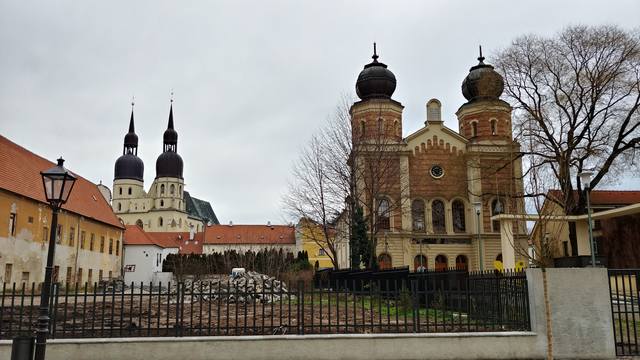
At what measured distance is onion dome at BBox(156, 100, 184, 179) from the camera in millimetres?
101062

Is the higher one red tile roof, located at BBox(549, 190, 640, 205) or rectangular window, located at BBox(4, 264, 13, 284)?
red tile roof, located at BBox(549, 190, 640, 205)

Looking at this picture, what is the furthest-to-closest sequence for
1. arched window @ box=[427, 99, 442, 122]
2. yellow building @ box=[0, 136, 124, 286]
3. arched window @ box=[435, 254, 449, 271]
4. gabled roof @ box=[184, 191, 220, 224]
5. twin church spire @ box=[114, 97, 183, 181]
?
gabled roof @ box=[184, 191, 220, 224] < twin church spire @ box=[114, 97, 183, 181] < arched window @ box=[427, 99, 442, 122] < arched window @ box=[435, 254, 449, 271] < yellow building @ box=[0, 136, 124, 286]

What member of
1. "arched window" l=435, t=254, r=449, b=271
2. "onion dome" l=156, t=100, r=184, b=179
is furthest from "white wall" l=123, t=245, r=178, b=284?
"onion dome" l=156, t=100, r=184, b=179

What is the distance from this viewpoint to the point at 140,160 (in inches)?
4200

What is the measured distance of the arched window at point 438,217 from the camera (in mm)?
40750

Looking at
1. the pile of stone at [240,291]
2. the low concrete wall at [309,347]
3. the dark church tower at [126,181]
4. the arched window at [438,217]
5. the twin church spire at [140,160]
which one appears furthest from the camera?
the dark church tower at [126,181]

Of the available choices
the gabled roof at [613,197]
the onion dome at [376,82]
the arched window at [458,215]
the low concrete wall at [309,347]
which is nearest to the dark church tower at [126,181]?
the onion dome at [376,82]

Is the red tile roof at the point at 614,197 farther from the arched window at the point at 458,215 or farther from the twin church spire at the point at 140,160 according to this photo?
the twin church spire at the point at 140,160

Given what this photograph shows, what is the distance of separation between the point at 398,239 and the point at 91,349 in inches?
1283

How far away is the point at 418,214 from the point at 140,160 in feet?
262

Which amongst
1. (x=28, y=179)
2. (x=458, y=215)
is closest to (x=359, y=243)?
(x=458, y=215)

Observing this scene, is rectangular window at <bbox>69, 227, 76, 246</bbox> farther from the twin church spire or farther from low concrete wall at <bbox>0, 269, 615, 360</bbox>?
the twin church spire

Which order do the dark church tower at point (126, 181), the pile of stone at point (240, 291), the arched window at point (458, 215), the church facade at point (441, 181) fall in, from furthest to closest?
the dark church tower at point (126, 181) < the arched window at point (458, 215) < the church facade at point (441, 181) < the pile of stone at point (240, 291)

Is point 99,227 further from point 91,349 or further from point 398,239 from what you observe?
point 91,349
